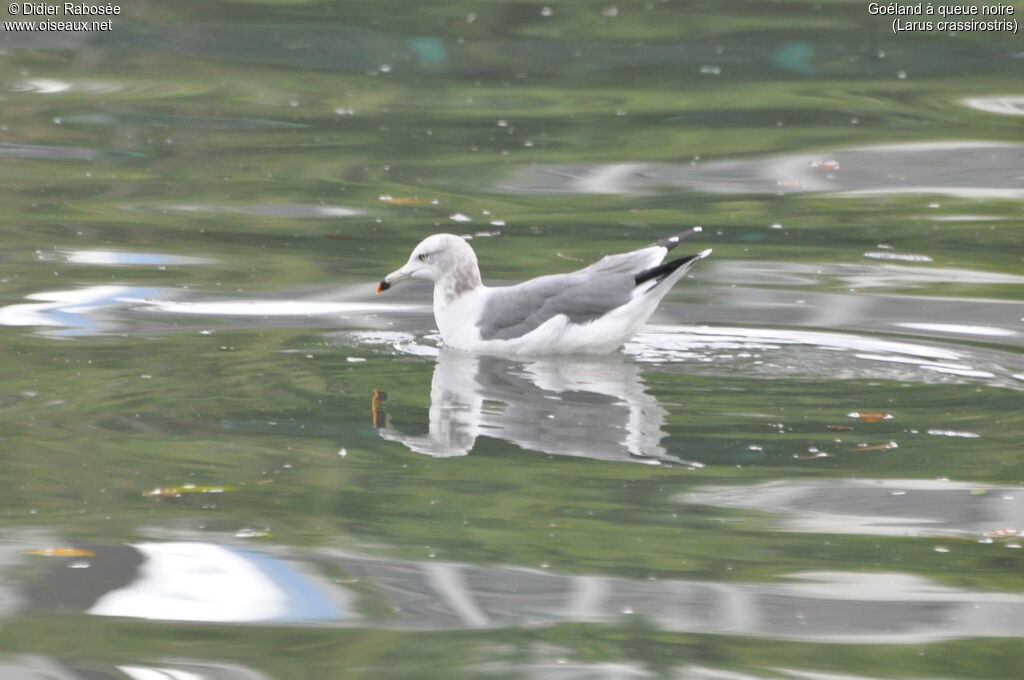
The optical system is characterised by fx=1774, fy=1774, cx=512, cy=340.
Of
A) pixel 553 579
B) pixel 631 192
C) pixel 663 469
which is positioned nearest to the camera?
pixel 553 579

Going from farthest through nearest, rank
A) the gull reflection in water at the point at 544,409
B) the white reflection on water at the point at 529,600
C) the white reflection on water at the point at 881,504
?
the gull reflection in water at the point at 544,409
the white reflection on water at the point at 881,504
the white reflection on water at the point at 529,600

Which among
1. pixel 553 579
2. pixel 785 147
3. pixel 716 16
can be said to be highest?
pixel 716 16

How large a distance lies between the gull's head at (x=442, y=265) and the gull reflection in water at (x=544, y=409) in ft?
1.33

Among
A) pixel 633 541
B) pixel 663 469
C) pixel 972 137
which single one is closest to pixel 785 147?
pixel 972 137

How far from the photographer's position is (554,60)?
14.1m

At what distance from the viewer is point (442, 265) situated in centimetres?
858

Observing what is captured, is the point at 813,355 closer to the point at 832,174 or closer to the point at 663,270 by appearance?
the point at 663,270

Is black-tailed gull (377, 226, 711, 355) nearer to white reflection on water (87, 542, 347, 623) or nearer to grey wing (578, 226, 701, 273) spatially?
grey wing (578, 226, 701, 273)

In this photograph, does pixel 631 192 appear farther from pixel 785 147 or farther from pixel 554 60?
pixel 554 60

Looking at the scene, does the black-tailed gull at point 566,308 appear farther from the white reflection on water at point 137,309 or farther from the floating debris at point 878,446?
the floating debris at point 878,446

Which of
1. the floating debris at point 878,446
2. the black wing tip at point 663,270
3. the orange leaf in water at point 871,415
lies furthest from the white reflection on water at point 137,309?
the floating debris at point 878,446

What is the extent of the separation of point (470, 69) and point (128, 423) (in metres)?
7.45

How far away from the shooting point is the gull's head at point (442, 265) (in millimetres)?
8539

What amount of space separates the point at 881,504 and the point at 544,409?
5.62 feet
